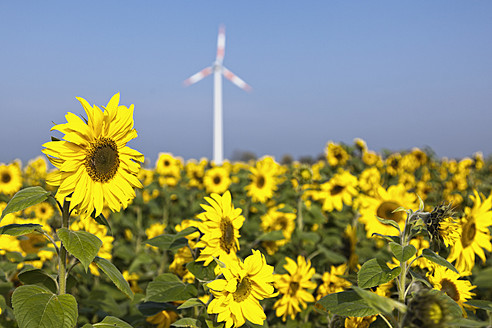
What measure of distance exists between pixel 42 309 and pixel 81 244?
311 millimetres

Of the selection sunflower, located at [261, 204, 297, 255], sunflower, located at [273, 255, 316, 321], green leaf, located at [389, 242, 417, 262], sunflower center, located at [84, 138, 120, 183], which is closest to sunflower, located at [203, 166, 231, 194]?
Result: sunflower, located at [261, 204, 297, 255]

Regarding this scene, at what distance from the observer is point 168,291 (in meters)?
2.66

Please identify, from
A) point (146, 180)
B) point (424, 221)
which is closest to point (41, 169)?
point (146, 180)

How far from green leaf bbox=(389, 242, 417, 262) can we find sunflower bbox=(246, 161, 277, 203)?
438 centimetres

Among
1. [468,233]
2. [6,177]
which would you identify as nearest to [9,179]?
[6,177]

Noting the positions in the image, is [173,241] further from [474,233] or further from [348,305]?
[474,233]

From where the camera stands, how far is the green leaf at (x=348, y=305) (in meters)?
2.04

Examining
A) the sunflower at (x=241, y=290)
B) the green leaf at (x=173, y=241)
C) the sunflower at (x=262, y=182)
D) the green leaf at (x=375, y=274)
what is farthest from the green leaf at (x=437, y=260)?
the sunflower at (x=262, y=182)

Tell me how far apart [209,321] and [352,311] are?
0.80m

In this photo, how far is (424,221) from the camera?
7.68ft

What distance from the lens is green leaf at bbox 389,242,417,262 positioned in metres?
2.05

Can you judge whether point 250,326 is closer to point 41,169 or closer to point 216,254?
point 216,254

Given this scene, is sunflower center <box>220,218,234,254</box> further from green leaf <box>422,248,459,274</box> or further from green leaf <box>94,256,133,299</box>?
green leaf <box>422,248,459,274</box>

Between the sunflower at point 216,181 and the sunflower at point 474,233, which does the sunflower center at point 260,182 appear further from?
the sunflower at point 474,233
